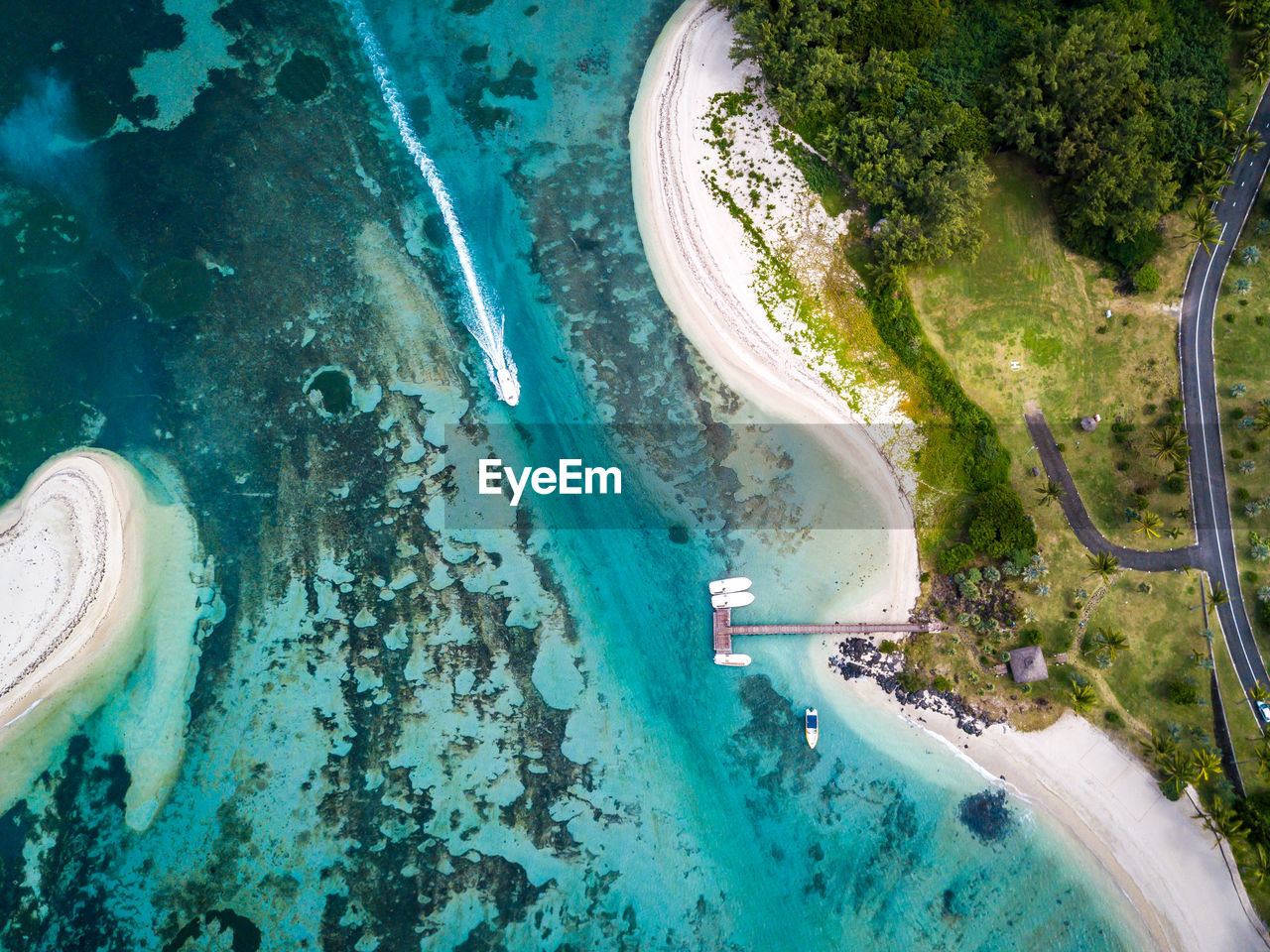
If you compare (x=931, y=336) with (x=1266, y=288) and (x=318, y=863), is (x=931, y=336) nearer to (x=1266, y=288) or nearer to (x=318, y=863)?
(x=1266, y=288)

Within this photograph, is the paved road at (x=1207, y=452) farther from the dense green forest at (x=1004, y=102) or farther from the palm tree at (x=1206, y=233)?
the dense green forest at (x=1004, y=102)

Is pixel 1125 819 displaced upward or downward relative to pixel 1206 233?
downward

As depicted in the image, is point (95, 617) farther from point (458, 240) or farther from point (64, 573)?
point (458, 240)

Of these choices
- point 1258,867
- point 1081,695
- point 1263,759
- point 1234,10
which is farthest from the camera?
point 1234,10

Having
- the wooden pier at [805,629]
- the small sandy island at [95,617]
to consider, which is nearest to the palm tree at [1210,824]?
the wooden pier at [805,629]

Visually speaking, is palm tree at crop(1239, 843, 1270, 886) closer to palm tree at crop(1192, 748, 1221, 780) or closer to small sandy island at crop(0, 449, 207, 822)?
palm tree at crop(1192, 748, 1221, 780)

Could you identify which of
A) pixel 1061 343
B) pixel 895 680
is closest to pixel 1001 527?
pixel 895 680

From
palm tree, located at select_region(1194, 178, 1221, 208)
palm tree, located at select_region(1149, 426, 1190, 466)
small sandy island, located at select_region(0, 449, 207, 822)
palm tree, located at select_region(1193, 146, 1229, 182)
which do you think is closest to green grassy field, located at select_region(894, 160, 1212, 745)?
palm tree, located at select_region(1149, 426, 1190, 466)
